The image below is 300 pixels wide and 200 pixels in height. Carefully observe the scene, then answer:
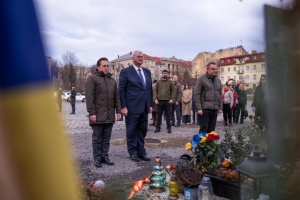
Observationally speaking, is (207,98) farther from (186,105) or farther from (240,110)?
(240,110)

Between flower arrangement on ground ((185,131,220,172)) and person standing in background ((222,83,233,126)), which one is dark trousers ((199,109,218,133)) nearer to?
flower arrangement on ground ((185,131,220,172))

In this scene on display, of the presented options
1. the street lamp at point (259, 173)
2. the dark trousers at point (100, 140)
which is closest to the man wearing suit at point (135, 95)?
the dark trousers at point (100, 140)

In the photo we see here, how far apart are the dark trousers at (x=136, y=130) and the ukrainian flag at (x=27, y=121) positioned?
511 centimetres

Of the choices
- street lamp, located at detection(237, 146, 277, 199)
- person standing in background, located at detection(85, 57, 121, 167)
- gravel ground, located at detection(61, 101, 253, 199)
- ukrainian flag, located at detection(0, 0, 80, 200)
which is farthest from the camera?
person standing in background, located at detection(85, 57, 121, 167)

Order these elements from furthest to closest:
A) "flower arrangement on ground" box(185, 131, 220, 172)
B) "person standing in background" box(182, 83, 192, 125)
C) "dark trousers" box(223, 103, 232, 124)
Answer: "person standing in background" box(182, 83, 192, 125), "dark trousers" box(223, 103, 232, 124), "flower arrangement on ground" box(185, 131, 220, 172)

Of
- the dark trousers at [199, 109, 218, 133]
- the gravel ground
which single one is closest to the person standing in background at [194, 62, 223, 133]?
the dark trousers at [199, 109, 218, 133]

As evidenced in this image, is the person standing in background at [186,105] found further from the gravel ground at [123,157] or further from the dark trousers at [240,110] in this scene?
the gravel ground at [123,157]

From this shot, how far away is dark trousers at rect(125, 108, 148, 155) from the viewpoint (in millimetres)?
5590

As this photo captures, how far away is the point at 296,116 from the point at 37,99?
502 mm

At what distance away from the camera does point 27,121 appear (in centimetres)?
44

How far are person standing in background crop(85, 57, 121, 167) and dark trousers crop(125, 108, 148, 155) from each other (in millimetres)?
411

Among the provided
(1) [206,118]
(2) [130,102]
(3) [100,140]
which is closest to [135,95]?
(2) [130,102]

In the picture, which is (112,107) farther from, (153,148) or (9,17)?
(9,17)

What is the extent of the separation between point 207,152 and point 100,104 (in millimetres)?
2218
